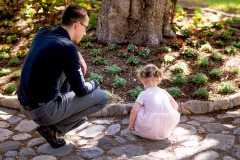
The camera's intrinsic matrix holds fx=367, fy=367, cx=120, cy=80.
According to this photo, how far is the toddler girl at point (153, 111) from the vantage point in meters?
4.45

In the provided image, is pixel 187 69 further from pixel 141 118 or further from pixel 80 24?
pixel 80 24

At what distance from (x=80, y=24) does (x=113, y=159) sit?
5.11 ft

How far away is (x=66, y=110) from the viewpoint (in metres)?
4.13

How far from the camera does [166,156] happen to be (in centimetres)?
418

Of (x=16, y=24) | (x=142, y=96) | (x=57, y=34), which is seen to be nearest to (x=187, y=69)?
(x=142, y=96)

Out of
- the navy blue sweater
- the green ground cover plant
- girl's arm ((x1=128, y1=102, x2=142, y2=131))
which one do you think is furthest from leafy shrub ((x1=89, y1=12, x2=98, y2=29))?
the navy blue sweater

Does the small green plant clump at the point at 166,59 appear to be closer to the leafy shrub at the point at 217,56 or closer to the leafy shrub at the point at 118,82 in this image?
the leafy shrub at the point at 217,56

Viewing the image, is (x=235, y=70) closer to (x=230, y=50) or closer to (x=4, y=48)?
(x=230, y=50)

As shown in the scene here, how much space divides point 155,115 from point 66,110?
1.08 metres

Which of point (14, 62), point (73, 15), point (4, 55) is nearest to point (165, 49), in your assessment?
point (14, 62)

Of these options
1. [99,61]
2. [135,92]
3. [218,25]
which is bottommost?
[135,92]

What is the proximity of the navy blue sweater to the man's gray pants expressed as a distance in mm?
99

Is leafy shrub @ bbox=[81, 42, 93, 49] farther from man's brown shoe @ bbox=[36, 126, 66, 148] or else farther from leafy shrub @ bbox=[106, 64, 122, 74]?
man's brown shoe @ bbox=[36, 126, 66, 148]

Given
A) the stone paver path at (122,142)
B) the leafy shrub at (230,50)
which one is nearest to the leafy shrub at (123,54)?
the stone paver path at (122,142)
